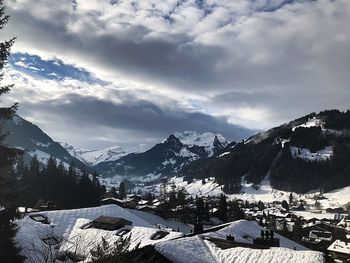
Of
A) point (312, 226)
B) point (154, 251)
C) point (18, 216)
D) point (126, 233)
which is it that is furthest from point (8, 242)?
point (312, 226)

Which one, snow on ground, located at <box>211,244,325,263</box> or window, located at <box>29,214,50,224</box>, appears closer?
snow on ground, located at <box>211,244,325,263</box>

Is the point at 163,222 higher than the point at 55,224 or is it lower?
lower

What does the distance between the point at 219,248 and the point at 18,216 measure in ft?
43.1

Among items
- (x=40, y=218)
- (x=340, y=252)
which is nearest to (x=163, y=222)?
(x=340, y=252)

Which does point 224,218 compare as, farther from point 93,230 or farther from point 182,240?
point 182,240

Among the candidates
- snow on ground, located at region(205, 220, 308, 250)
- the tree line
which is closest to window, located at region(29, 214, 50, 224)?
snow on ground, located at region(205, 220, 308, 250)

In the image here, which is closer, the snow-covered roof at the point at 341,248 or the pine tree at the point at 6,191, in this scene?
the pine tree at the point at 6,191

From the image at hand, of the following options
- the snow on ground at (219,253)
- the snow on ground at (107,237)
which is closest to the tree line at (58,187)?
the snow on ground at (107,237)

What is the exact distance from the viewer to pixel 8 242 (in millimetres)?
24734

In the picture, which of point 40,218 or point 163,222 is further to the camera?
point 163,222

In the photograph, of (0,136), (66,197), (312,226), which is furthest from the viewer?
(312,226)

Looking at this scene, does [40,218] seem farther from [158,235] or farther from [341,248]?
[341,248]

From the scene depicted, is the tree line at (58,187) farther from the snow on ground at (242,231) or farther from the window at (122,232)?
the window at (122,232)

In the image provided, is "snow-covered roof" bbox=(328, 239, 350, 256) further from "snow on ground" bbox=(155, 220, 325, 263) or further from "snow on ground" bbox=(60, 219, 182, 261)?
"snow on ground" bbox=(155, 220, 325, 263)
